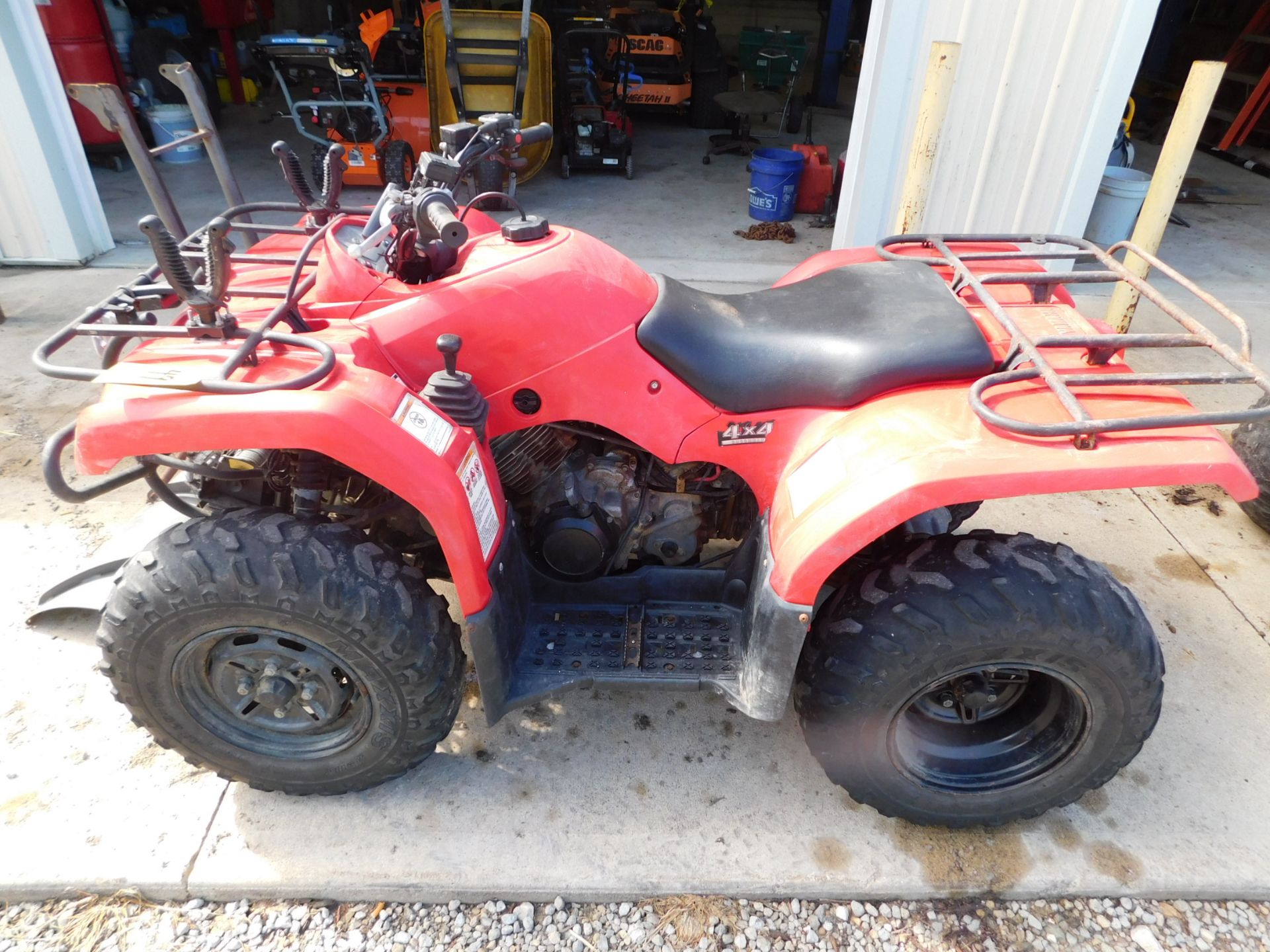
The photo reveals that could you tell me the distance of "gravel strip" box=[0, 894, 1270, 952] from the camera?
189 cm

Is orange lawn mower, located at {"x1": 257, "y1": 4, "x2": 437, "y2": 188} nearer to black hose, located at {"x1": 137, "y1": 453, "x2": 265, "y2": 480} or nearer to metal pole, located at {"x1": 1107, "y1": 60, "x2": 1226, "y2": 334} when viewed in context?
black hose, located at {"x1": 137, "y1": 453, "x2": 265, "y2": 480}

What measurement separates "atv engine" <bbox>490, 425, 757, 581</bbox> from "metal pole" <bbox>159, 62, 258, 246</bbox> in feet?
3.82

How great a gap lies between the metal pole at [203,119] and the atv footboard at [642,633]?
4.53ft

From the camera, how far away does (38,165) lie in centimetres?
512

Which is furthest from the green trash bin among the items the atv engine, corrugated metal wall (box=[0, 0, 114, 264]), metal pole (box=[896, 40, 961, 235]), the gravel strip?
the gravel strip

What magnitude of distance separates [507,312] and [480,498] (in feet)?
1.44

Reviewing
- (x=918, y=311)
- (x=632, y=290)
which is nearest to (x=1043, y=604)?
(x=918, y=311)

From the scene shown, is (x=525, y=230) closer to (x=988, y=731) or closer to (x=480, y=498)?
(x=480, y=498)

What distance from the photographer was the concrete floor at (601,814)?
1.99 m

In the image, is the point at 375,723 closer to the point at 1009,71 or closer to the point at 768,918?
the point at 768,918

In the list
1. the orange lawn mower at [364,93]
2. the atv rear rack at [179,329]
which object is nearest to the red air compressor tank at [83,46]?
the orange lawn mower at [364,93]

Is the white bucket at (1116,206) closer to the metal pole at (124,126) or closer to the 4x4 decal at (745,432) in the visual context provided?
the 4x4 decal at (745,432)

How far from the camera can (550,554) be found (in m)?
2.19

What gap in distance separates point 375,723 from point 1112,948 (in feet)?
6.05
